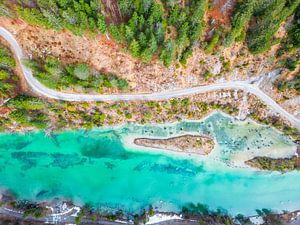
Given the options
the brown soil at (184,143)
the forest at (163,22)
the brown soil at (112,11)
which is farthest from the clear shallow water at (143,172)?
the brown soil at (112,11)

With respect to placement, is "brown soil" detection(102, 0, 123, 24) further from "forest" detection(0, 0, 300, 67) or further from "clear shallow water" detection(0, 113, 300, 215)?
"clear shallow water" detection(0, 113, 300, 215)

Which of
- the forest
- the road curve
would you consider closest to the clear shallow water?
the road curve

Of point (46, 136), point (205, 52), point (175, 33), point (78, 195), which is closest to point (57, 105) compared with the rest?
point (46, 136)

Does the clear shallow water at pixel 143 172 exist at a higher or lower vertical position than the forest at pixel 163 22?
lower

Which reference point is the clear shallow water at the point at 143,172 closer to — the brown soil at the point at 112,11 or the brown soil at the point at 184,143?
the brown soil at the point at 184,143

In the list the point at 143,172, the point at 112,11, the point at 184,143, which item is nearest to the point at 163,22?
the point at 112,11

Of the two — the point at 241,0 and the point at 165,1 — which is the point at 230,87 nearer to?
the point at 241,0
